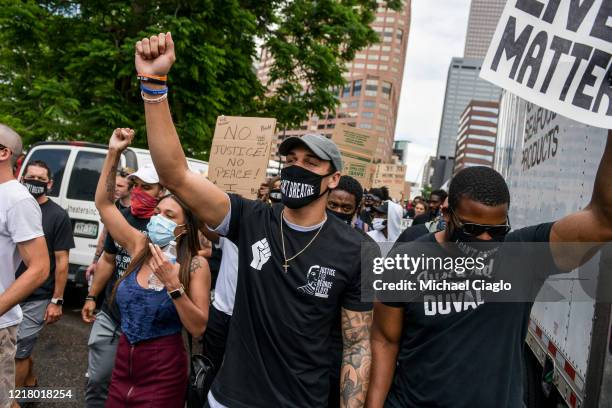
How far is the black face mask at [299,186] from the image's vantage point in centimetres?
229

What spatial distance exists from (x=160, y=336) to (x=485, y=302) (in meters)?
1.84

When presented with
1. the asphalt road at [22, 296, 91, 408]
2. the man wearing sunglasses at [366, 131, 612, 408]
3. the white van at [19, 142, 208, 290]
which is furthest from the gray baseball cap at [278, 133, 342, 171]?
the white van at [19, 142, 208, 290]

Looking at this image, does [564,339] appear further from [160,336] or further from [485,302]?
[160,336]

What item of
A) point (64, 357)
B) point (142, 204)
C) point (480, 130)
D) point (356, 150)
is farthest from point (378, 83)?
point (142, 204)

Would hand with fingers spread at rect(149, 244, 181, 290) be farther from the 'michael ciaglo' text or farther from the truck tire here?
the truck tire

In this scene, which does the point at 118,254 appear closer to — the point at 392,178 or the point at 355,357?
the point at 355,357

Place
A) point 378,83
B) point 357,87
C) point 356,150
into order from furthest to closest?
point 357,87, point 378,83, point 356,150

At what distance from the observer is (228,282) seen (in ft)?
11.7

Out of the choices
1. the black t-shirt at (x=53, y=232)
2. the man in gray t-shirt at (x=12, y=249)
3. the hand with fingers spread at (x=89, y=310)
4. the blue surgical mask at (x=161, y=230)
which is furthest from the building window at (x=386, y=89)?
the man in gray t-shirt at (x=12, y=249)

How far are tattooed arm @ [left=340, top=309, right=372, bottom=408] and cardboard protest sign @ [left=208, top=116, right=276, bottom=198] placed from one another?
3652 mm

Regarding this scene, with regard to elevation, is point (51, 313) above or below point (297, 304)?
below

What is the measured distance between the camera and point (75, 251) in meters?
6.82

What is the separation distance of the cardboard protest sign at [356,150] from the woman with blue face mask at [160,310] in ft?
17.9

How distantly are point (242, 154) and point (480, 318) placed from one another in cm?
431
